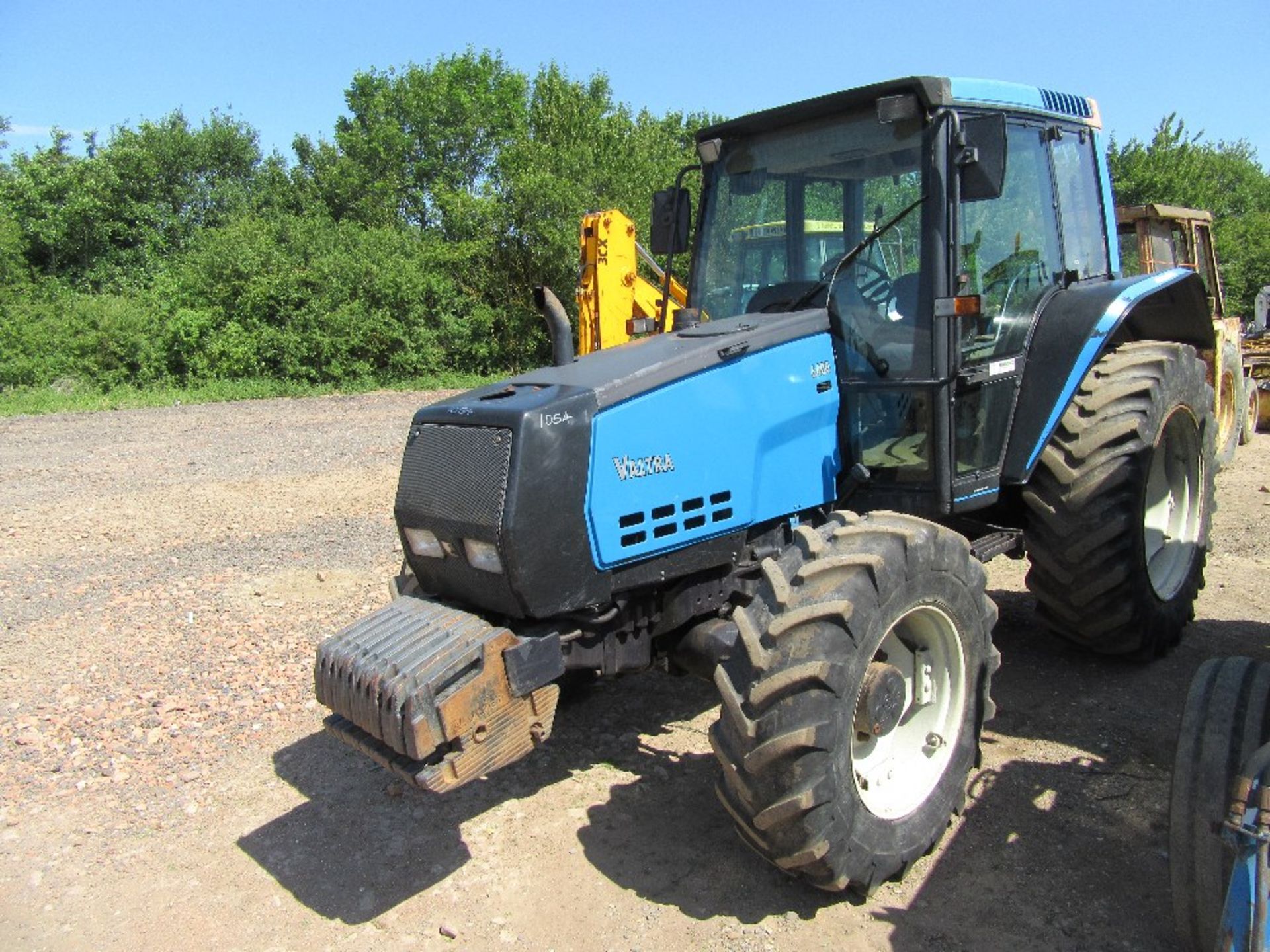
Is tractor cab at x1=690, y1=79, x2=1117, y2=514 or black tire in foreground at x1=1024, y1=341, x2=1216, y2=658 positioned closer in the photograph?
tractor cab at x1=690, y1=79, x2=1117, y2=514

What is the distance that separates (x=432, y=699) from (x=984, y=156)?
2.71 m

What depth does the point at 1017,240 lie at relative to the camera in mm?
4352

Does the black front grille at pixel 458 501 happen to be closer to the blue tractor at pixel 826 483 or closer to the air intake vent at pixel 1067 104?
the blue tractor at pixel 826 483

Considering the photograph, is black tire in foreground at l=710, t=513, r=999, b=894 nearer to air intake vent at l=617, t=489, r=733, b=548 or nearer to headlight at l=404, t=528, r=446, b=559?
air intake vent at l=617, t=489, r=733, b=548

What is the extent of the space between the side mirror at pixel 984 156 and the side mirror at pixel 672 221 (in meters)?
1.43

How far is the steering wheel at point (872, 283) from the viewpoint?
394 cm

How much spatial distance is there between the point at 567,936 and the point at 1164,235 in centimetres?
1022

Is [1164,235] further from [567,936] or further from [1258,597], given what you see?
[567,936]

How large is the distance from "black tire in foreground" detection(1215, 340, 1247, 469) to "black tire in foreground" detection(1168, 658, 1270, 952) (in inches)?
316

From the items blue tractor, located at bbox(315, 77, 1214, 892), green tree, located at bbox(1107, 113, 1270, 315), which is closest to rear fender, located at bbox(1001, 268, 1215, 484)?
blue tractor, located at bbox(315, 77, 1214, 892)

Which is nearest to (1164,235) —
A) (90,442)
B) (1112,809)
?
(1112,809)

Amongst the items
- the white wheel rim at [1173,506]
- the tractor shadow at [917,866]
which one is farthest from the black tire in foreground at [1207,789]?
the white wheel rim at [1173,506]

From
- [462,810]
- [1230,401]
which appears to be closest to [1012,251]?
[462,810]

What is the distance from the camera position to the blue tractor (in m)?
3.04
